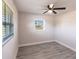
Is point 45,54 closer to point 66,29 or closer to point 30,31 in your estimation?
point 30,31

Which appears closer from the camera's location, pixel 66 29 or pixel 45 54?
pixel 45 54

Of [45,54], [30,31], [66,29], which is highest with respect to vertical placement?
[66,29]

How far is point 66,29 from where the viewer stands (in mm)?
4680

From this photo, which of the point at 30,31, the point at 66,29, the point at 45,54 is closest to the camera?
the point at 45,54

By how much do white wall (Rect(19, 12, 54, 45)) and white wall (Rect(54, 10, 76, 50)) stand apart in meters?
0.70

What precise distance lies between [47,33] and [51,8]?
2.79 metres

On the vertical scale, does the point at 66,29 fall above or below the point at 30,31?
above

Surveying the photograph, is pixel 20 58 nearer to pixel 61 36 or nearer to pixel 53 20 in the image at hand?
pixel 61 36

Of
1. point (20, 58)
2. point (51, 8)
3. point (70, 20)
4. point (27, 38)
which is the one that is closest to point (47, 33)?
point (27, 38)

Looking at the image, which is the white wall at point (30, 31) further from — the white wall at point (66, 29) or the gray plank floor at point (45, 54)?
the gray plank floor at point (45, 54)

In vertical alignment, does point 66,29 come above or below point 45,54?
above

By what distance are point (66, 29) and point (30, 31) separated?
2534 millimetres

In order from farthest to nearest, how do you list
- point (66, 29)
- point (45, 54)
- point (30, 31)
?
point (30, 31)
point (66, 29)
point (45, 54)

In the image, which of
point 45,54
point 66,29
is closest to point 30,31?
point 45,54
